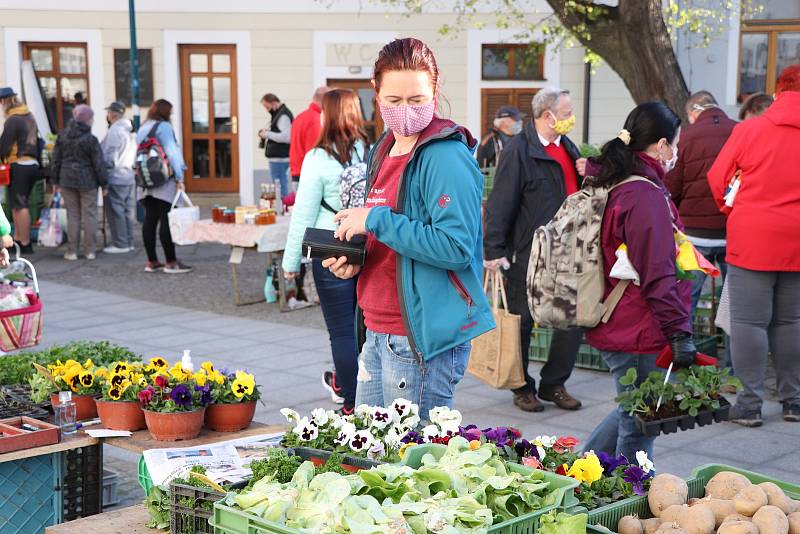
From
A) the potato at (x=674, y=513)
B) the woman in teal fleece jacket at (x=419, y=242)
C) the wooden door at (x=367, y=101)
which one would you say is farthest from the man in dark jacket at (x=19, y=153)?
the potato at (x=674, y=513)

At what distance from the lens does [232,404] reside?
3859mm

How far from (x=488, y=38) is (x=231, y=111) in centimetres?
490


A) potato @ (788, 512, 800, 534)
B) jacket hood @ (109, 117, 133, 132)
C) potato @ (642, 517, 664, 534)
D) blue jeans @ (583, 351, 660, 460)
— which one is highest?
jacket hood @ (109, 117, 133, 132)

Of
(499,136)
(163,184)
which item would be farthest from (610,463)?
(499,136)

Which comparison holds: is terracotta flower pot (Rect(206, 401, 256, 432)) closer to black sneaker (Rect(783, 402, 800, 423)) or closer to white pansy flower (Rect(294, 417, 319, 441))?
white pansy flower (Rect(294, 417, 319, 441))

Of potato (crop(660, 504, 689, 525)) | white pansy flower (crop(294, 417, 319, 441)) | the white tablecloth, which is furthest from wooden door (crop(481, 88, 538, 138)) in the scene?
potato (crop(660, 504, 689, 525))

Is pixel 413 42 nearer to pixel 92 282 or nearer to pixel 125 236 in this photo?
A: pixel 92 282

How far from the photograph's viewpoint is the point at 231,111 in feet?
61.7

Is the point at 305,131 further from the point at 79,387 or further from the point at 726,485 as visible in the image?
the point at 726,485

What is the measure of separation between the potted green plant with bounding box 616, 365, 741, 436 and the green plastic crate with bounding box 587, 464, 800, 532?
94 cm

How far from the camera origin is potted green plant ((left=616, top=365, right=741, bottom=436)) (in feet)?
12.6

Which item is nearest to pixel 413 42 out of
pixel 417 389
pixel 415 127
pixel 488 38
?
pixel 415 127

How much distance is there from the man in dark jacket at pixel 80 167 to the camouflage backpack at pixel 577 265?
30.8ft

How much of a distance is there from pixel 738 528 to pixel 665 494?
270 mm
